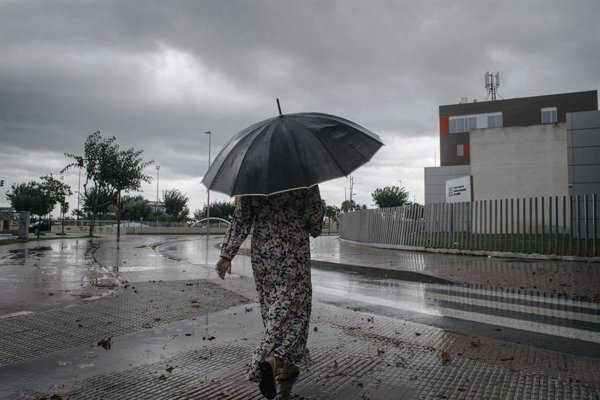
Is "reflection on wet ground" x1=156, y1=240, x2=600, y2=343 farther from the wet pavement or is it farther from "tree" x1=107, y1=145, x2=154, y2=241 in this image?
"tree" x1=107, y1=145, x2=154, y2=241

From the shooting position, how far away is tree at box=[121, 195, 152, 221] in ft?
266

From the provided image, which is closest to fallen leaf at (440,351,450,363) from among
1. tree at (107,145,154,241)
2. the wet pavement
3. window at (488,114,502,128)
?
the wet pavement

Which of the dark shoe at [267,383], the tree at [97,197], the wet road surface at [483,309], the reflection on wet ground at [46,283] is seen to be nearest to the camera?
the dark shoe at [267,383]

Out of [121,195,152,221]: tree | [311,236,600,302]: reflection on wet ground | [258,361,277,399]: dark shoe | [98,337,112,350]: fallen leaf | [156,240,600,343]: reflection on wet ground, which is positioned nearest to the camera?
[258,361,277,399]: dark shoe

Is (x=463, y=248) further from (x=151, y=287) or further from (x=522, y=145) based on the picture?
(x=522, y=145)

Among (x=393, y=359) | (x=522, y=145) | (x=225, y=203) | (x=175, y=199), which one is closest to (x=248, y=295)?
(x=393, y=359)

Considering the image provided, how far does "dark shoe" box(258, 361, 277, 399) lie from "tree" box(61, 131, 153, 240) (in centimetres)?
3329

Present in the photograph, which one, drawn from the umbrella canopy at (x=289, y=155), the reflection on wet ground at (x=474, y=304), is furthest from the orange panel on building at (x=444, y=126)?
the umbrella canopy at (x=289, y=155)

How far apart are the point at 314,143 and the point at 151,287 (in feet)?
19.8

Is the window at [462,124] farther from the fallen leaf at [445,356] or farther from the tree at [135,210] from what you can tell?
the fallen leaf at [445,356]

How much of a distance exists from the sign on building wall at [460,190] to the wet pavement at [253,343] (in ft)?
61.3

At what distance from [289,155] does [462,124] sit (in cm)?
5736

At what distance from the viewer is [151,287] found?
8805 mm

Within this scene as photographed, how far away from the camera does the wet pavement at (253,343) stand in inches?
140
